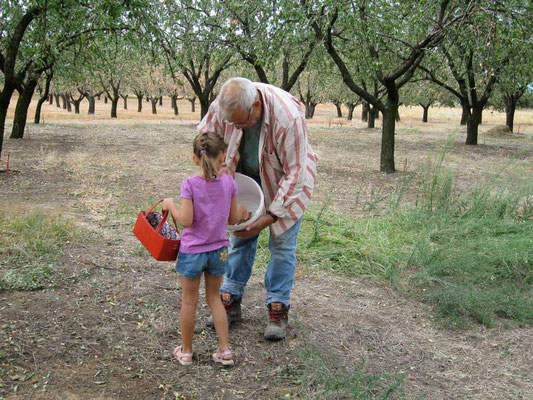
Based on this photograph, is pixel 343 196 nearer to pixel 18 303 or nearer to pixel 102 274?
pixel 102 274

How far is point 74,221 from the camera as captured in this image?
5629mm

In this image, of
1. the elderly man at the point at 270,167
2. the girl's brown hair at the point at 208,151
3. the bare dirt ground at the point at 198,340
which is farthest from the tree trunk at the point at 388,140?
the girl's brown hair at the point at 208,151

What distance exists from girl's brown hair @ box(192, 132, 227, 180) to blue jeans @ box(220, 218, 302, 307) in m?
0.74

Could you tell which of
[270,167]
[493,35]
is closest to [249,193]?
[270,167]

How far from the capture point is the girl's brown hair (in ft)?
8.38

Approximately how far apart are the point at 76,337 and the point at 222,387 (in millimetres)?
951

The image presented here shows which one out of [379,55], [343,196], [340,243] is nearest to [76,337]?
[340,243]

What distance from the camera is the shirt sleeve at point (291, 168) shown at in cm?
293

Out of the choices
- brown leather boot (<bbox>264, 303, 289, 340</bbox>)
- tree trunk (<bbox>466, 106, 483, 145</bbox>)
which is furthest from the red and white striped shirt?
tree trunk (<bbox>466, 106, 483, 145</bbox>)

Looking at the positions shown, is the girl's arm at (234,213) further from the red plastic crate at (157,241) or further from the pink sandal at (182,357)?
the pink sandal at (182,357)

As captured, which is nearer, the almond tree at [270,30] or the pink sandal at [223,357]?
the pink sandal at [223,357]

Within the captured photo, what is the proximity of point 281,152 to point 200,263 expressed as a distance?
79cm

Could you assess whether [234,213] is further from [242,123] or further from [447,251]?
[447,251]

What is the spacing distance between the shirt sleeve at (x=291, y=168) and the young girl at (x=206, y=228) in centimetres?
24
